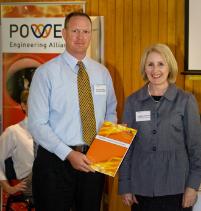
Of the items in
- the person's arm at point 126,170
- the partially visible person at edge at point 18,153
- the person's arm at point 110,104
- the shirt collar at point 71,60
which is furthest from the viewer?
the partially visible person at edge at point 18,153

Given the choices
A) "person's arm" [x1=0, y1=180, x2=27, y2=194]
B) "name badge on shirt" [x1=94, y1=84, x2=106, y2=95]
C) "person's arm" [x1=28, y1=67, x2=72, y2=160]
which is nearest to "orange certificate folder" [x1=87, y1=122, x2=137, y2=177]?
"person's arm" [x1=28, y1=67, x2=72, y2=160]

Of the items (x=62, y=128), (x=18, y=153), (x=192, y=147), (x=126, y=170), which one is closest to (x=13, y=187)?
(x=18, y=153)

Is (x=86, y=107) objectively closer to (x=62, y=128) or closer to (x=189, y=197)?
(x=62, y=128)

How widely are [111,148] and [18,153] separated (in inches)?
47.8

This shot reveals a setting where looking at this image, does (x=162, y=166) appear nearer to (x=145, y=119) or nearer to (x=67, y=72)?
(x=145, y=119)

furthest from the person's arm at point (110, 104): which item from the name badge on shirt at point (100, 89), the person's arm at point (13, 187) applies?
the person's arm at point (13, 187)

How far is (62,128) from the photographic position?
2123 mm

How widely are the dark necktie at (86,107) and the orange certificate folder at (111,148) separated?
11 cm

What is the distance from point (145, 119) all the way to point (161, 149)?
0.61 feet

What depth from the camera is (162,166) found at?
6.48 ft

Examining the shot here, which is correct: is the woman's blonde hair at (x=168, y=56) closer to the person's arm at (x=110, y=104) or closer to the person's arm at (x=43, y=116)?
the person's arm at (x=110, y=104)

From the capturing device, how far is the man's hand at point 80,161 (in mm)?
2013

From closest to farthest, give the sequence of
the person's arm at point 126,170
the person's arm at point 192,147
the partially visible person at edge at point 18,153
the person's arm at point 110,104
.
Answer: the person's arm at point 192,147
the person's arm at point 126,170
the person's arm at point 110,104
the partially visible person at edge at point 18,153

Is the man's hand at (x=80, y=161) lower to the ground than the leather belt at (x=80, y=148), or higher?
lower
